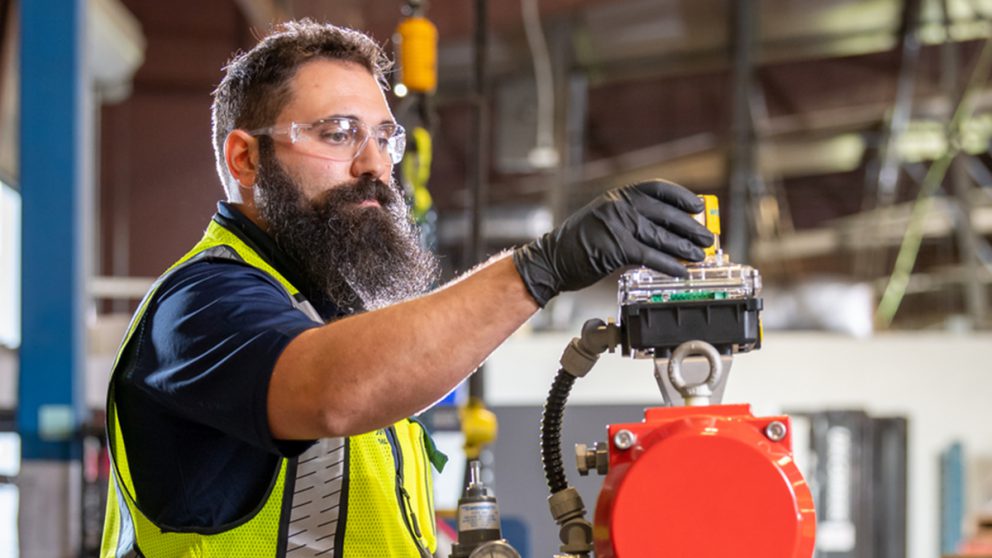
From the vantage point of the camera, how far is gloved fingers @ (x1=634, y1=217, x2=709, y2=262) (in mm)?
1150

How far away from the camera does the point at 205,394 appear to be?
1.22 meters

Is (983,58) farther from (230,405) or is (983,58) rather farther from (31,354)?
(230,405)

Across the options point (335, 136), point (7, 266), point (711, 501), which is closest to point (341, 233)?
point (335, 136)

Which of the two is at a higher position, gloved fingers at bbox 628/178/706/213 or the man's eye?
the man's eye

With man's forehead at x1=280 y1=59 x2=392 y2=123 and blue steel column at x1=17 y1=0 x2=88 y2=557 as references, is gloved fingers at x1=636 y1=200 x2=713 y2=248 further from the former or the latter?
blue steel column at x1=17 y1=0 x2=88 y2=557

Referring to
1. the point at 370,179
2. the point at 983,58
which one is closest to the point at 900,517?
the point at 983,58

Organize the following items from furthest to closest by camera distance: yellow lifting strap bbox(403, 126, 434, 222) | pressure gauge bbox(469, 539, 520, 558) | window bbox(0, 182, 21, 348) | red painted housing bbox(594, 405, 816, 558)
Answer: window bbox(0, 182, 21, 348) < yellow lifting strap bbox(403, 126, 434, 222) < pressure gauge bbox(469, 539, 520, 558) < red painted housing bbox(594, 405, 816, 558)

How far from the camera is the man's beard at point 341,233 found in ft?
5.13

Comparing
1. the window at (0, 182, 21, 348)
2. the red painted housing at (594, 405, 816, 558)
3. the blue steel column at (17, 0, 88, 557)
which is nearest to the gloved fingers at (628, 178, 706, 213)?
the red painted housing at (594, 405, 816, 558)

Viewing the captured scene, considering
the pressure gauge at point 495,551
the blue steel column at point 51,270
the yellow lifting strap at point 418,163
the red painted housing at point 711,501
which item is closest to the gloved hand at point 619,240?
the red painted housing at point 711,501

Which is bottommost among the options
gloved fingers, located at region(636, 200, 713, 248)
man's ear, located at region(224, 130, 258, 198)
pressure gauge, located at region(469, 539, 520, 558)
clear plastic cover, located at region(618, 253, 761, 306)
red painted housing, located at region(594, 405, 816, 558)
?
pressure gauge, located at region(469, 539, 520, 558)

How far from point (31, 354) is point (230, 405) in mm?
2051

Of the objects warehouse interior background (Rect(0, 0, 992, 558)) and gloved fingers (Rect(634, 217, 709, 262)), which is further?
warehouse interior background (Rect(0, 0, 992, 558))

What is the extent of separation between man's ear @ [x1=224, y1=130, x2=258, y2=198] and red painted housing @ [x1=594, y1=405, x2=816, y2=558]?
2.38 ft
